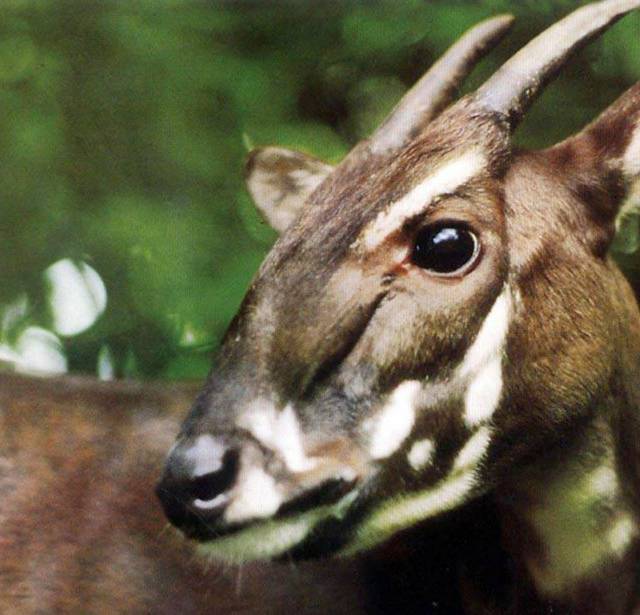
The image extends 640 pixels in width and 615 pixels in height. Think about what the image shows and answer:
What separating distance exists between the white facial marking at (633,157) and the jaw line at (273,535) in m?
0.51

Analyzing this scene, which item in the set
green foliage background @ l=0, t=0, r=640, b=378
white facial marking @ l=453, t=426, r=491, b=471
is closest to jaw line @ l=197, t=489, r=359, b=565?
white facial marking @ l=453, t=426, r=491, b=471

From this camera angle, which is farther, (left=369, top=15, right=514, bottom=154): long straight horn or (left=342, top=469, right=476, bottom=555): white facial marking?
(left=369, top=15, right=514, bottom=154): long straight horn

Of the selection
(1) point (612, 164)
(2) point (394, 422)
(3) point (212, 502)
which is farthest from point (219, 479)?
(1) point (612, 164)

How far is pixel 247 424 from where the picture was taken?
3.89 ft

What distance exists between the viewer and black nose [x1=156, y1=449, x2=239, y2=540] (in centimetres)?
116

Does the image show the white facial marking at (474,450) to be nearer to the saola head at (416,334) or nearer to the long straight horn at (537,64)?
the saola head at (416,334)

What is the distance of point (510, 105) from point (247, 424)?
49 centimetres

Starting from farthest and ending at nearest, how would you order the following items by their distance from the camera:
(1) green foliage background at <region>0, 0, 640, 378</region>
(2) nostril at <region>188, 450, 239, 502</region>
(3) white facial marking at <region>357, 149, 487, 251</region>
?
(1) green foliage background at <region>0, 0, 640, 378</region>
(3) white facial marking at <region>357, 149, 487, 251</region>
(2) nostril at <region>188, 450, 239, 502</region>

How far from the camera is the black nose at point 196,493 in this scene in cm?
116

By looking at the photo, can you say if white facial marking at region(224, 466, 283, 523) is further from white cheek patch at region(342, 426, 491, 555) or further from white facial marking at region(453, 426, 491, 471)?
white facial marking at region(453, 426, 491, 471)

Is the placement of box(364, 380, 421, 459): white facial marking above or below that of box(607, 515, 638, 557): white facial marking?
above

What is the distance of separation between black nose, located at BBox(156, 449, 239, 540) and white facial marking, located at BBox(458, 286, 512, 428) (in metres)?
0.28

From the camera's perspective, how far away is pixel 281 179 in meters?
1.67

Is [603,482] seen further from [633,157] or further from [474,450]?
[633,157]
